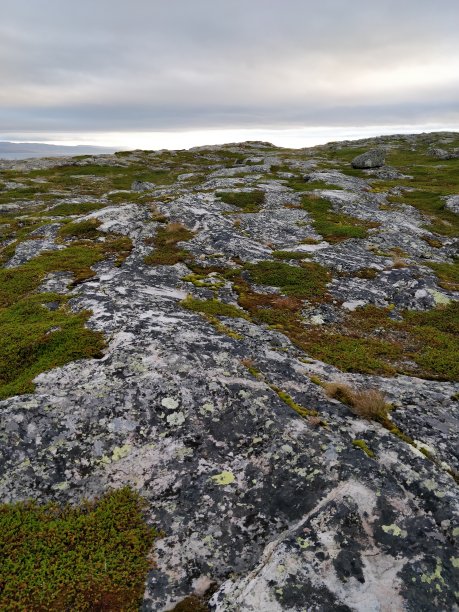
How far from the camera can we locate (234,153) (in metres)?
124

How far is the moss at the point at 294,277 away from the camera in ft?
68.9

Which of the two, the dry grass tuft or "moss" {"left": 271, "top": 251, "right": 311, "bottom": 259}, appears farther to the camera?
"moss" {"left": 271, "top": 251, "right": 311, "bottom": 259}

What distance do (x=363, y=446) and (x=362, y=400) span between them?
1618mm

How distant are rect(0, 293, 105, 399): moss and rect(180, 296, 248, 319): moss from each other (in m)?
4.31

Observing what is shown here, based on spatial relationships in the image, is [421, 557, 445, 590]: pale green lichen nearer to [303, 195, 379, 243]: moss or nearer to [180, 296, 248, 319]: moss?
[180, 296, 248, 319]: moss

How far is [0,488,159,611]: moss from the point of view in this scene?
22.5 ft

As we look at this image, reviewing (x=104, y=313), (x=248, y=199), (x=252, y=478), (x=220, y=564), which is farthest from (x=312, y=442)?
(x=248, y=199)

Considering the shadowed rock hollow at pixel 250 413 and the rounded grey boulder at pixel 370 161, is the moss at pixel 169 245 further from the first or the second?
the rounded grey boulder at pixel 370 161

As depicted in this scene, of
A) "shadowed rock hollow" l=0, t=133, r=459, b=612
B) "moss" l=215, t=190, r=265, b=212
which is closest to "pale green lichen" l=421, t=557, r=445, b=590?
"shadowed rock hollow" l=0, t=133, r=459, b=612

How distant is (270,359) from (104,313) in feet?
21.3

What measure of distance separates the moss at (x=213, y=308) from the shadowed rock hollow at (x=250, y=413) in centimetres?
14

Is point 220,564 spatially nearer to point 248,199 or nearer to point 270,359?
point 270,359

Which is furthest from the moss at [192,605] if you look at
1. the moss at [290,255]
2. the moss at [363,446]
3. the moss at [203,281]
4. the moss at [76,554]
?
the moss at [290,255]

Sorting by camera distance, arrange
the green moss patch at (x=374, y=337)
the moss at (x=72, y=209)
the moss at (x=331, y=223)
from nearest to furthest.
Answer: the green moss patch at (x=374, y=337), the moss at (x=331, y=223), the moss at (x=72, y=209)
